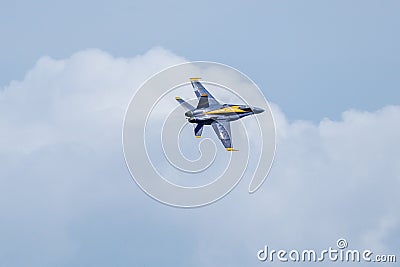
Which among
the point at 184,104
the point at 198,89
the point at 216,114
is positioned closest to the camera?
the point at 216,114

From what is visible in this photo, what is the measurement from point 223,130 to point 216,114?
3118 millimetres

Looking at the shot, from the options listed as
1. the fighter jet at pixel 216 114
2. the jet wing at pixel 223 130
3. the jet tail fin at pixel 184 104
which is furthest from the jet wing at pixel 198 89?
the jet wing at pixel 223 130

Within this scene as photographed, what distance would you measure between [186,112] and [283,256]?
32129 millimetres

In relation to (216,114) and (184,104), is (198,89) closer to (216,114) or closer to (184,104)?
(184,104)

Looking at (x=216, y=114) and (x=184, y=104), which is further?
(x=184, y=104)

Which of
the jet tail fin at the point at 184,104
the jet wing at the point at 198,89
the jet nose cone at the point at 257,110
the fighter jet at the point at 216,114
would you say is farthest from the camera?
the jet wing at the point at 198,89

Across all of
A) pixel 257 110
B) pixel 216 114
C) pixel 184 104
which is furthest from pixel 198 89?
pixel 257 110

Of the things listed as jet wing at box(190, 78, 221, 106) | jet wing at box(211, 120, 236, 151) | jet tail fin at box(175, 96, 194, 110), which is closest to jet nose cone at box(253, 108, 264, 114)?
jet wing at box(211, 120, 236, 151)

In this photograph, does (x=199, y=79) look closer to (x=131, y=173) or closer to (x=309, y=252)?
(x=131, y=173)

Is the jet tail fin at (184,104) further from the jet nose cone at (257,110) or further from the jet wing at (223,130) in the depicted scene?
the jet nose cone at (257,110)

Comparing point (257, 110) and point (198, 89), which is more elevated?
point (198, 89)

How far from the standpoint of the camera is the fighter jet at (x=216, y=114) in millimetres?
134000

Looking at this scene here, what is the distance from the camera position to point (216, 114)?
136 meters

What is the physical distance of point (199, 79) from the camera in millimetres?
140625
